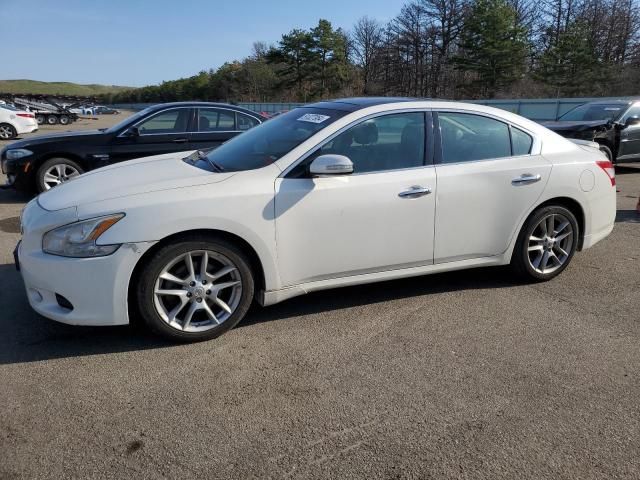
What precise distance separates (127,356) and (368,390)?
1547 mm

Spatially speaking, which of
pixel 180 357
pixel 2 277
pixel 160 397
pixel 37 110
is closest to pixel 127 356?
pixel 180 357

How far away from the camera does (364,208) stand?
364cm

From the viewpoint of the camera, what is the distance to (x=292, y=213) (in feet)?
11.3

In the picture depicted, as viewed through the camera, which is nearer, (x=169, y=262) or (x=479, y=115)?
(x=169, y=262)

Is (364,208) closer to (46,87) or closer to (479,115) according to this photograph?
(479,115)

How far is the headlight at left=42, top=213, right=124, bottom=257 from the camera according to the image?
309cm

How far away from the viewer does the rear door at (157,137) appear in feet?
25.7

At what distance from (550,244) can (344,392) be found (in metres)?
2.61

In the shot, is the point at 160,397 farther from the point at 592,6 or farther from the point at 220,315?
the point at 592,6

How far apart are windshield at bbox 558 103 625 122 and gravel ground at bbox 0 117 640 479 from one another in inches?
325

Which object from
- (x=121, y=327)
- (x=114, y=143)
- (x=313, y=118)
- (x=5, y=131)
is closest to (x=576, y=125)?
(x=313, y=118)

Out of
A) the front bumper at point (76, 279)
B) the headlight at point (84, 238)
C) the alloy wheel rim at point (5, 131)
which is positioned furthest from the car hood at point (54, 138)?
the alloy wheel rim at point (5, 131)

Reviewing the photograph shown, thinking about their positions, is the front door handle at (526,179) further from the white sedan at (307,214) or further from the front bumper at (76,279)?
the front bumper at (76,279)

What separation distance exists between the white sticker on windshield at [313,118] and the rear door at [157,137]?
4445 mm
